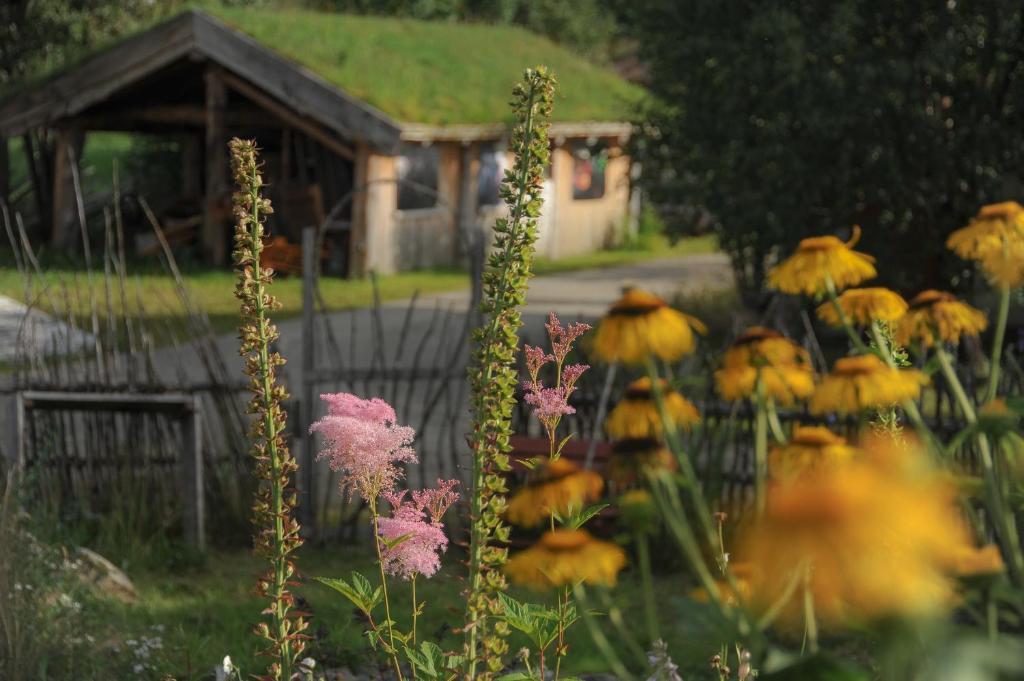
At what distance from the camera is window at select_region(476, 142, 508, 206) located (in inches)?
898

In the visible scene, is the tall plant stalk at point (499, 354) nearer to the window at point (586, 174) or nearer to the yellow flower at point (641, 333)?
the yellow flower at point (641, 333)

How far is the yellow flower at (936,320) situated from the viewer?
2098mm

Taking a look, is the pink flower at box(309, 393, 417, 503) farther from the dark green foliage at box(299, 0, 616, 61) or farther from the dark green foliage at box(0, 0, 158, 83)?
the dark green foliage at box(299, 0, 616, 61)

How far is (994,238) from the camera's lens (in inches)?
84.6

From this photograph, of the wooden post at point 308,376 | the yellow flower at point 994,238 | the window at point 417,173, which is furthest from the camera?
the window at point 417,173

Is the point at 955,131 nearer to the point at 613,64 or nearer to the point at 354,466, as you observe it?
the point at 354,466

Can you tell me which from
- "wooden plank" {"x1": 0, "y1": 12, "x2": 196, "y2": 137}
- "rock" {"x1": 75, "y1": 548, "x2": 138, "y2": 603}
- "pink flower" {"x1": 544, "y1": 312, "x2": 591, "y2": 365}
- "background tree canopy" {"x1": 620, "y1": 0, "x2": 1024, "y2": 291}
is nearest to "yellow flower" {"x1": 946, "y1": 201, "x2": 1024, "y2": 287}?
"pink flower" {"x1": 544, "y1": 312, "x2": 591, "y2": 365}

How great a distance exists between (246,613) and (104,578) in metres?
0.56

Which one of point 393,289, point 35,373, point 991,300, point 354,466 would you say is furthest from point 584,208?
point 354,466

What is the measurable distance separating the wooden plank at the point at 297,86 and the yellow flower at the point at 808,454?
654 inches

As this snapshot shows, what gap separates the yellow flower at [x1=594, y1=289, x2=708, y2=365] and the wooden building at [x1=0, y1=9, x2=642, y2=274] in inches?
616

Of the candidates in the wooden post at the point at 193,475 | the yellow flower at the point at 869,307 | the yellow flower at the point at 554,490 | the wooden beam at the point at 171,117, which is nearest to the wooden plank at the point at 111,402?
the wooden post at the point at 193,475

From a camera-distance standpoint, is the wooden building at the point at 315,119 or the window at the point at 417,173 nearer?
the wooden building at the point at 315,119

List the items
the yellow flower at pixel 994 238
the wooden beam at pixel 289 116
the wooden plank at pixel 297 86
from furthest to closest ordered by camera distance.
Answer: the wooden beam at pixel 289 116 < the wooden plank at pixel 297 86 < the yellow flower at pixel 994 238
